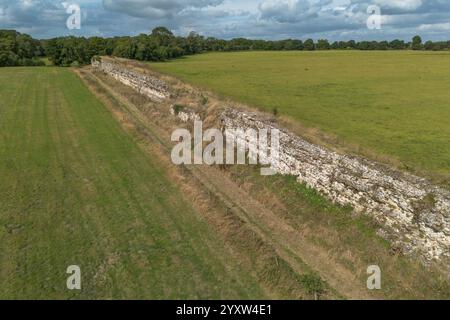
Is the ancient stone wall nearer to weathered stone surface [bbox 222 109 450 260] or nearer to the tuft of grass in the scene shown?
weathered stone surface [bbox 222 109 450 260]

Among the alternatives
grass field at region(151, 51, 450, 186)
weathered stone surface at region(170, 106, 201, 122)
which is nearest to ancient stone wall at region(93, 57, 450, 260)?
grass field at region(151, 51, 450, 186)

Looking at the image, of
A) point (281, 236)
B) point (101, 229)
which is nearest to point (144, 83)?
point (101, 229)

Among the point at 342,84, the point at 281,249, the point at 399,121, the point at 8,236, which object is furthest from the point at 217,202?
the point at 342,84

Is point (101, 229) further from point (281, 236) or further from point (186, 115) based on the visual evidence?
point (186, 115)

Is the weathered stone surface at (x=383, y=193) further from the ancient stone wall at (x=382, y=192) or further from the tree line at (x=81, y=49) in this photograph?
the tree line at (x=81, y=49)

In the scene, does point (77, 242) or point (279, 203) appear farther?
point (279, 203)

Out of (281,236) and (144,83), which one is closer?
(281,236)

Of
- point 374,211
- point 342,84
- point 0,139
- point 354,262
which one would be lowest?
point 354,262

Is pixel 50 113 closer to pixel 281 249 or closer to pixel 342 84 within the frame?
pixel 281 249
